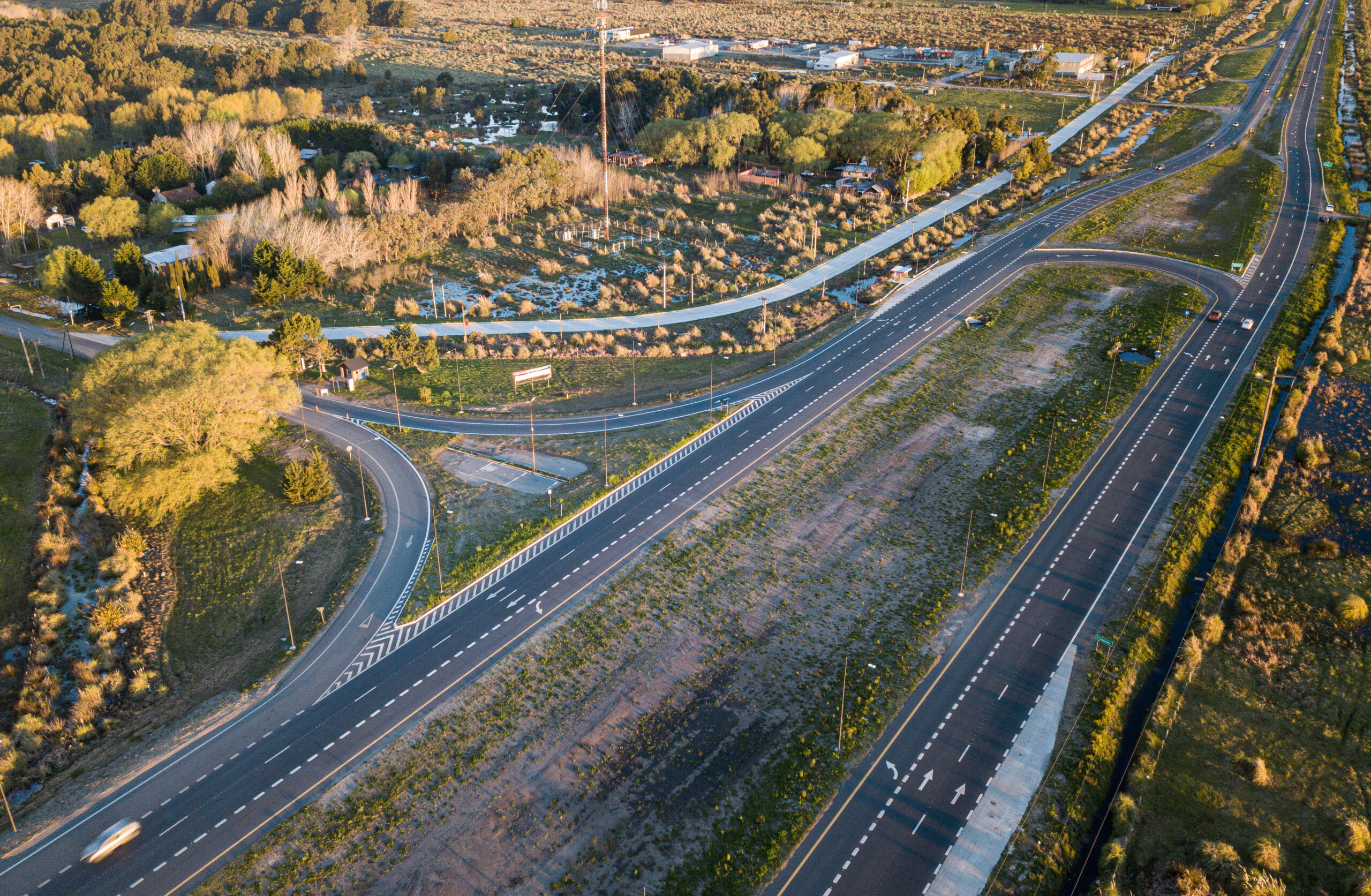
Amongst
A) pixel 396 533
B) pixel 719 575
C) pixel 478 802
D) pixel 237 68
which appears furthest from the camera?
pixel 237 68

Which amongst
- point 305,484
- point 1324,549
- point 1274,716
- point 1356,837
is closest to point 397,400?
point 305,484

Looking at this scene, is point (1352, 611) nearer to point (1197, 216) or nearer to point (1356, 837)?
point (1356, 837)

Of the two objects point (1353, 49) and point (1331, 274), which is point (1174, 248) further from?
point (1353, 49)

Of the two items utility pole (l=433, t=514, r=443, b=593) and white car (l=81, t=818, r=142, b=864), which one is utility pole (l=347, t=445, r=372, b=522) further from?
white car (l=81, t=818, r=142, b=864)

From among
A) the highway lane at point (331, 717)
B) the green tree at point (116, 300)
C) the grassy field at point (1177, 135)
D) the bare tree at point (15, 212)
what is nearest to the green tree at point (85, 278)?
the green tree at point (116, 300)

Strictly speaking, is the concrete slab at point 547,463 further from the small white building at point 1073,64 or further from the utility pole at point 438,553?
the small white building at point 1073,64

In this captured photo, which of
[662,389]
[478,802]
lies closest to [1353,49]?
[662,389]

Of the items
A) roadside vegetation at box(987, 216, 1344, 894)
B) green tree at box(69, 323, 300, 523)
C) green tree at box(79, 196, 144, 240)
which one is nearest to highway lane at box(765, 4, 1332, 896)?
roadside vegetation at box(987, 216, 1344, 894)

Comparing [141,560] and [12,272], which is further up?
[12,272]
